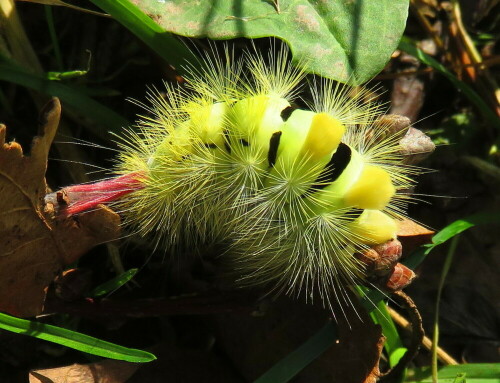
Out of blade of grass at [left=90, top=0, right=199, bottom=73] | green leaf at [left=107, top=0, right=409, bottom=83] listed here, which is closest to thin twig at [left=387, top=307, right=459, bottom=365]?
green leaf at [left=107, top=0, right=409, bottom=83]

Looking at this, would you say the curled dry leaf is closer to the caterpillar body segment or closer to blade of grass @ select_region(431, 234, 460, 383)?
the caterpillar body segment

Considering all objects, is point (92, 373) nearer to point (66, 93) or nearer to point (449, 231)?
point (66, 93)

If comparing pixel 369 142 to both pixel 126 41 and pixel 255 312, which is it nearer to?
pixel 255 312

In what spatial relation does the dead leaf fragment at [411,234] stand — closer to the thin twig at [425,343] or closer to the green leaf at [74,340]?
the thin twig at [425,343]

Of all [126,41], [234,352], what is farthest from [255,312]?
[126,41]

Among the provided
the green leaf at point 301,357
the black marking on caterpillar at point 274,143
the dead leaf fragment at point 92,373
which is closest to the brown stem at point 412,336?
the green leaf at point 301,357
